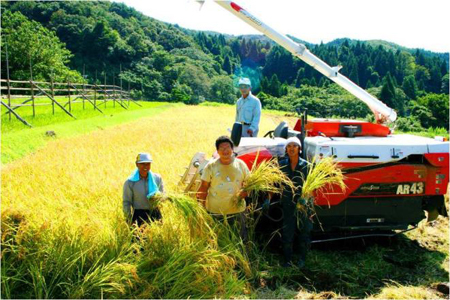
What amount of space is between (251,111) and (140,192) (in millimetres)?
2752

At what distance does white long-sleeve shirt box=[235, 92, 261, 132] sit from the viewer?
6332mm

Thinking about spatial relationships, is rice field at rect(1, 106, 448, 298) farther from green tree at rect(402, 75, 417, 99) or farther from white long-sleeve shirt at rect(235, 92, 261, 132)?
green tree at rect(402, 75, 417, 99)

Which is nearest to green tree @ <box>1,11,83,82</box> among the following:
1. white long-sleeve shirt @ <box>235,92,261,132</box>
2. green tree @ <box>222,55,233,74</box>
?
white long-sleeve shirt @ <box>235,92,261,132</box>

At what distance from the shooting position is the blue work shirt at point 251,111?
6.33m

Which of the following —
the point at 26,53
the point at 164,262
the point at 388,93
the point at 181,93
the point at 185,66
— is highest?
the point at 185,66

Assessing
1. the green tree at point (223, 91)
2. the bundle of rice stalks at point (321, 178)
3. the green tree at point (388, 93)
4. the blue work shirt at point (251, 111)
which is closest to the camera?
the bundle of rice stalks at point (321, 178)

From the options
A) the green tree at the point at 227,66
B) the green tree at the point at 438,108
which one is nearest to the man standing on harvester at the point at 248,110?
the green tree at the point at 438,108

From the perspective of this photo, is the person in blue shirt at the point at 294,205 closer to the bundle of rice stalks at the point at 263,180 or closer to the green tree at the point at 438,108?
the bundle of rice stalks at the point at 263,180

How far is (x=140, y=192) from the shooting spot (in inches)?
164

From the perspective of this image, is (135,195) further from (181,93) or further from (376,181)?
(181,93)

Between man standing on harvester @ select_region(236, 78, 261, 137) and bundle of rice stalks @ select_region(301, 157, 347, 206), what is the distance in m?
1.90

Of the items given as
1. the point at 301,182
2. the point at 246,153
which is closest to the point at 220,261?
the point at 301,182

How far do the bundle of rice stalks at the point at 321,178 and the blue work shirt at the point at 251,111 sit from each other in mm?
1990

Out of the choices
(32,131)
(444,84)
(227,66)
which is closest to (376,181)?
(32,131)
